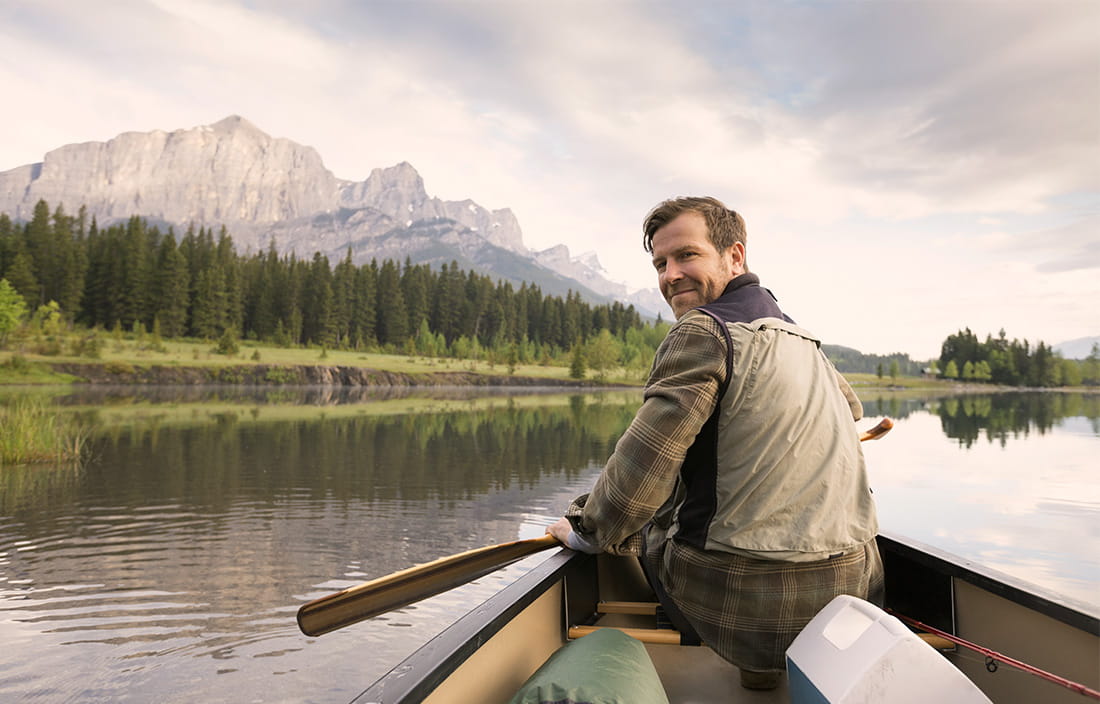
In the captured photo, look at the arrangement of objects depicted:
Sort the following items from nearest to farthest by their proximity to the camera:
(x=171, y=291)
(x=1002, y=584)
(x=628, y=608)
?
1. (x=1002, y=584)
2. (x=628, y=608)
3. (x=171, y=291)

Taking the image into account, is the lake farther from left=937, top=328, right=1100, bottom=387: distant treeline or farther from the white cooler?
left=937, top=328, right=1100, bottom=387: distant treeline

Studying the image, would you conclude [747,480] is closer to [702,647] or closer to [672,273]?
[672,273]

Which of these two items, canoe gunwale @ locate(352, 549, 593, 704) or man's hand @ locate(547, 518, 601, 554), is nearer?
canoe gunwale @ locate(352, 549, 593, 704)

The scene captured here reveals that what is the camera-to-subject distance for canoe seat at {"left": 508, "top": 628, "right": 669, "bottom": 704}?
175 cm

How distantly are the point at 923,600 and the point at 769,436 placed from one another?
5.19ft

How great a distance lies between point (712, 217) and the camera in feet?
8.80

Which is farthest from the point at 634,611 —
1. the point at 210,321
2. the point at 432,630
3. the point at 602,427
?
the point at 210,321

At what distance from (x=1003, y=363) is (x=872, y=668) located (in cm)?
15207

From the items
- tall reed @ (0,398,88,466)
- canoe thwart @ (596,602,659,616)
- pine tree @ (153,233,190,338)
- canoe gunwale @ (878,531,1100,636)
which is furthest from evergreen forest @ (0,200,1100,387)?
canoe gunwale @ (878,531,1100,636)

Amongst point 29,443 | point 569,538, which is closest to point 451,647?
point 569,538

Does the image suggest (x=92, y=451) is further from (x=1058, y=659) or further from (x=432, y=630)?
(x=1058, y=659)

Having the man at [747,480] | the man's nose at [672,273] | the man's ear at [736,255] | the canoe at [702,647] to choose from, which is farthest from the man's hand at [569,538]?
the man's ear at [736,255]

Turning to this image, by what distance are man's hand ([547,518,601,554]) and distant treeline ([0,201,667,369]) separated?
266 ft

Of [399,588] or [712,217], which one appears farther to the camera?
[712,217]
